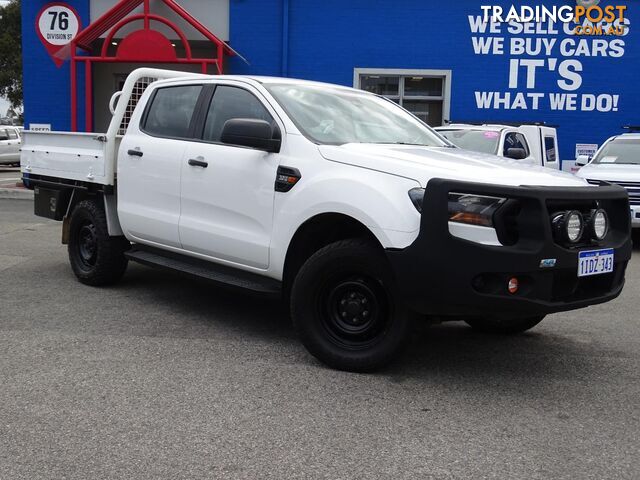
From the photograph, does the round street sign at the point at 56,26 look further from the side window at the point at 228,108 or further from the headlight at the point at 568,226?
the headlight at the point at 568,226

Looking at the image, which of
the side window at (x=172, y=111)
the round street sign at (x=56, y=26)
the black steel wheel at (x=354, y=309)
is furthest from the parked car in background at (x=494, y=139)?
the round street sign at (x=56, y=26)

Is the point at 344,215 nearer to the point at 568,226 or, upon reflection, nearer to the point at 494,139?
the point at 568,226

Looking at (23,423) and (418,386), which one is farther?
(418,386)

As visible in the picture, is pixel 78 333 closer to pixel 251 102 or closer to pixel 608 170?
pixel 251 102

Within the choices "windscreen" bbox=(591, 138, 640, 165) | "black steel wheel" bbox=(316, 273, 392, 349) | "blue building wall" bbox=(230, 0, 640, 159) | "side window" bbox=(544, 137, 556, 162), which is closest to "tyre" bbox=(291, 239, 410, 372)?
"black steel wheel" bbox=(316, 273, 392, 349)

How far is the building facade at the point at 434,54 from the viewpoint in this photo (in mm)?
16219

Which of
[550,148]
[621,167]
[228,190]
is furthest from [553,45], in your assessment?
[228,190]

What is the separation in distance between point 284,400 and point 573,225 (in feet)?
6.24

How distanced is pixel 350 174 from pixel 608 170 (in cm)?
795

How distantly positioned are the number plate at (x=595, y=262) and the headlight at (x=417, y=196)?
3.10ft

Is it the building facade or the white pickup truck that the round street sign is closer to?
the building facade

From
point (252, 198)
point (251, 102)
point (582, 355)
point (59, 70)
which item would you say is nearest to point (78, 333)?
point (252, 198)

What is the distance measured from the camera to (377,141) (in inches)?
201

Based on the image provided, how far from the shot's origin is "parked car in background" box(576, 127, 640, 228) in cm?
1033
